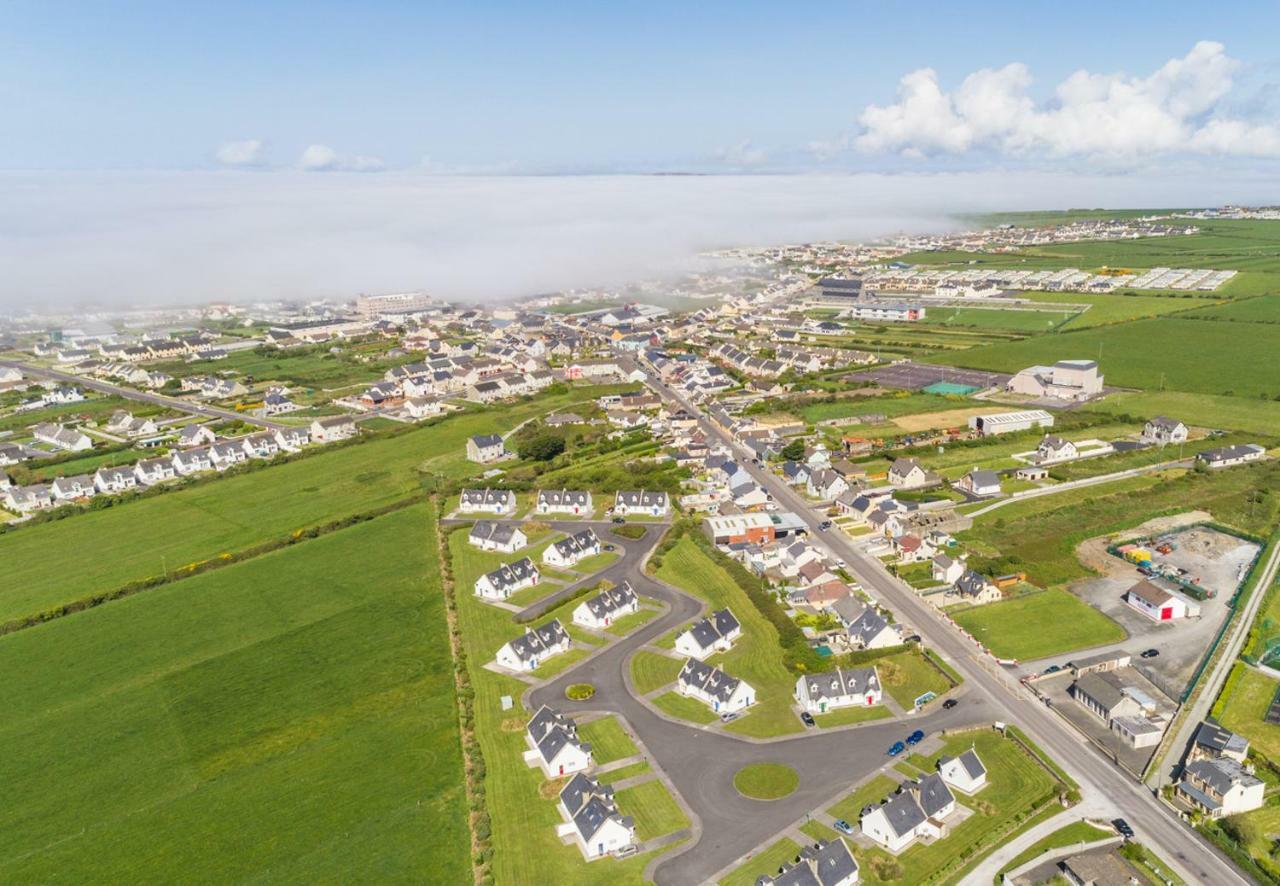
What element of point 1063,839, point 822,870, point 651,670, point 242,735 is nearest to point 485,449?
point 651,670

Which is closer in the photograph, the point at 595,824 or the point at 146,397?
the point at 595,824

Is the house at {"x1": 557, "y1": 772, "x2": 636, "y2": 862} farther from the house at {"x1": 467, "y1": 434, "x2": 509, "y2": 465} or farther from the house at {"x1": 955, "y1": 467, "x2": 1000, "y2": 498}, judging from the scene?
the house at {"x1": 467, "y1": 434, "x2": 509, "y2": 465}

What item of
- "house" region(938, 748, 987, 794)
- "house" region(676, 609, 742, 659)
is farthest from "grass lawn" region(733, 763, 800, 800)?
"house" region(676, 609, 742, 659)

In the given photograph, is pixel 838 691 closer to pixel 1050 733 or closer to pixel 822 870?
pixel 1050 733

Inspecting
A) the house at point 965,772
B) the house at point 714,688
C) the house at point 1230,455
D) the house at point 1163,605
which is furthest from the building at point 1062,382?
the house at point 965,772

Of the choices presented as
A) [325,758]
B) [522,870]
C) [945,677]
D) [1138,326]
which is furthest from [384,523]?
[1138,326]

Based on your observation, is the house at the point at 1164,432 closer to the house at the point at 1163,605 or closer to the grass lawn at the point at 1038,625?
the house at the point at 1163,605
